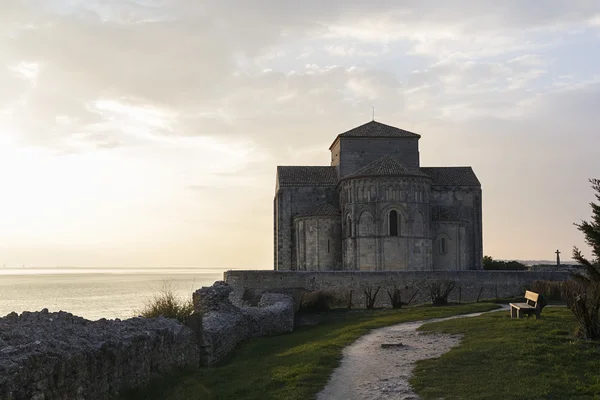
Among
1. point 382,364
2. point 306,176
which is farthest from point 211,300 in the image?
point 306,176

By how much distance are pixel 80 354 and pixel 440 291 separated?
95.8ft

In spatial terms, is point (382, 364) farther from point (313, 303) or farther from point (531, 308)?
point (313, 303)

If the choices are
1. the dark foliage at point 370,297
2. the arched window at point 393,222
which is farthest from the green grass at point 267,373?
the arched window at point 393,222

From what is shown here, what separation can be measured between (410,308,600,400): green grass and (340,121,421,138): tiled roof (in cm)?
3266

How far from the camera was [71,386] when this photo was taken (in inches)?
374

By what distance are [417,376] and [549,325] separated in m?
6.62

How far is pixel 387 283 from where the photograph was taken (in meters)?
37.3

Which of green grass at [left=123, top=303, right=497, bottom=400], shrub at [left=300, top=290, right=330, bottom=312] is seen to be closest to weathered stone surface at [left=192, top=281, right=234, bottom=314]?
green grass at [left=123, top=303, right=497, bottom=400]

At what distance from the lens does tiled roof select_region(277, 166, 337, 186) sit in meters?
49.4

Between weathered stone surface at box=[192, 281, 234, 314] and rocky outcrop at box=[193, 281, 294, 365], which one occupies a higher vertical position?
weathered stone surface at box=[192, 281, 234, 314]

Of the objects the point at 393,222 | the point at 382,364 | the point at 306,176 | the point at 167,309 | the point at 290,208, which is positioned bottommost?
the point at 382,364

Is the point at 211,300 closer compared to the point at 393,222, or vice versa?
the point at 211,300

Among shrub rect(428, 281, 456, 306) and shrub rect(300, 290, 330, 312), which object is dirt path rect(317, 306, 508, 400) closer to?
shrub rect(300, 290, 330, 312)

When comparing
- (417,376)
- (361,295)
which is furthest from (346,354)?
(361,295)
